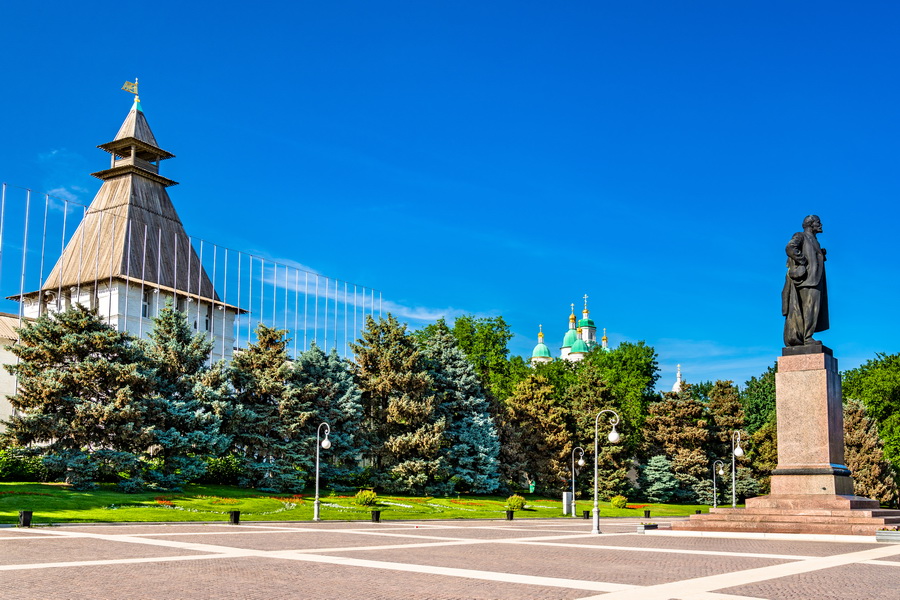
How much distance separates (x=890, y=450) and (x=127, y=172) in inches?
2553

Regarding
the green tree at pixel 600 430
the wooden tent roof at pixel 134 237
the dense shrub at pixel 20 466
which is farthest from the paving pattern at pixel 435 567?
the wooden tent roof at pixel 134 237

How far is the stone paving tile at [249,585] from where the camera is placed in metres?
10.3

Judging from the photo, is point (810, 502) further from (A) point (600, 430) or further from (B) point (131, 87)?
(B) point (131, 87)

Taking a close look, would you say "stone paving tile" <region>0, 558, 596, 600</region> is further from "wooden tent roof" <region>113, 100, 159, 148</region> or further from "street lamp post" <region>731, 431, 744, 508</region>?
"wooden tent roof" <region>113, 100, 159, 148</region>

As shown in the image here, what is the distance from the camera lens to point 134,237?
221 feet

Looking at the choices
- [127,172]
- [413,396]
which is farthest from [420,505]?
[127,172]

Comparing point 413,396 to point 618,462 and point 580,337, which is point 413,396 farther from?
point 580,337

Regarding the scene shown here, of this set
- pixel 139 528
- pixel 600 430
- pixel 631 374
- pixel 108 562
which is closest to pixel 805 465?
pixel 108 562

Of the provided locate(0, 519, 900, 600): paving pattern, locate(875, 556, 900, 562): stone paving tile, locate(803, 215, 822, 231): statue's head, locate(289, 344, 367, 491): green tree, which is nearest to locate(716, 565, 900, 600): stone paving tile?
locate(0, 519, 900, 600): paving pattern

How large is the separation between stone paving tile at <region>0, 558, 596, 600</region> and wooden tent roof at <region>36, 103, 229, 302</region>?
51946mm

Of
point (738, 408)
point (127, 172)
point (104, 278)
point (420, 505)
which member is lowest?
point (420, 505)

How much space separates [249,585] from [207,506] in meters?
23.6

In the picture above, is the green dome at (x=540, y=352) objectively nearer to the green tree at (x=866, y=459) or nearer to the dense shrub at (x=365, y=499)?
the green tree at (x=866, y=459)

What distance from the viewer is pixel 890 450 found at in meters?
60.8
